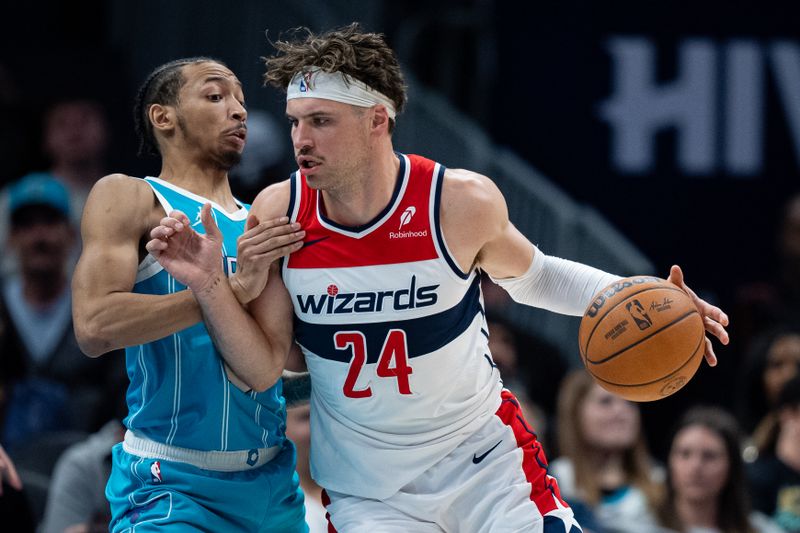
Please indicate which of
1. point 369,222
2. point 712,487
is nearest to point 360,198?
point 369,222

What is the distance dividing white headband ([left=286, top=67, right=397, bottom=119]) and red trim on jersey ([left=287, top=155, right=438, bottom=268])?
0.42 m

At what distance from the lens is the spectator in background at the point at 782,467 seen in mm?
8258

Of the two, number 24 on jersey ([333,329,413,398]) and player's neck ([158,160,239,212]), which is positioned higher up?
player's neck ([158,160,239,212])

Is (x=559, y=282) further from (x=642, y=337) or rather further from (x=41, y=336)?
(x=41, y=336)

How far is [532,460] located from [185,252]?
151 centimetres

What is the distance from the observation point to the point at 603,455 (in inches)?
324

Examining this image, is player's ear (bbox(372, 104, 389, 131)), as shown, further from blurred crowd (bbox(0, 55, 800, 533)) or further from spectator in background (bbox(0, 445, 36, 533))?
spectator in background (bbox(0, 445, 36, 533))

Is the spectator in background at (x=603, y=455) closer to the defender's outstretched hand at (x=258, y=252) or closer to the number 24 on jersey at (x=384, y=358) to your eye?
the number 24 on jersey at (x=384, y=358)

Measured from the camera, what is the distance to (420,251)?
4.79 m

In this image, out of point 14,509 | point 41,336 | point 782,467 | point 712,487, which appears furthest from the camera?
point 41,336

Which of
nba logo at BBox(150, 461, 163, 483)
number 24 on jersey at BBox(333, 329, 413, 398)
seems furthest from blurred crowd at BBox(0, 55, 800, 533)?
number 24 on jersey at BBox(333, 329, 413, 398)

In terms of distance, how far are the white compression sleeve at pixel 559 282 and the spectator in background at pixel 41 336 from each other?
3584 mm

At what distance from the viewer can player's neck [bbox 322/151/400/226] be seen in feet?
15.9

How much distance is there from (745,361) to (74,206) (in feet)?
17.1
